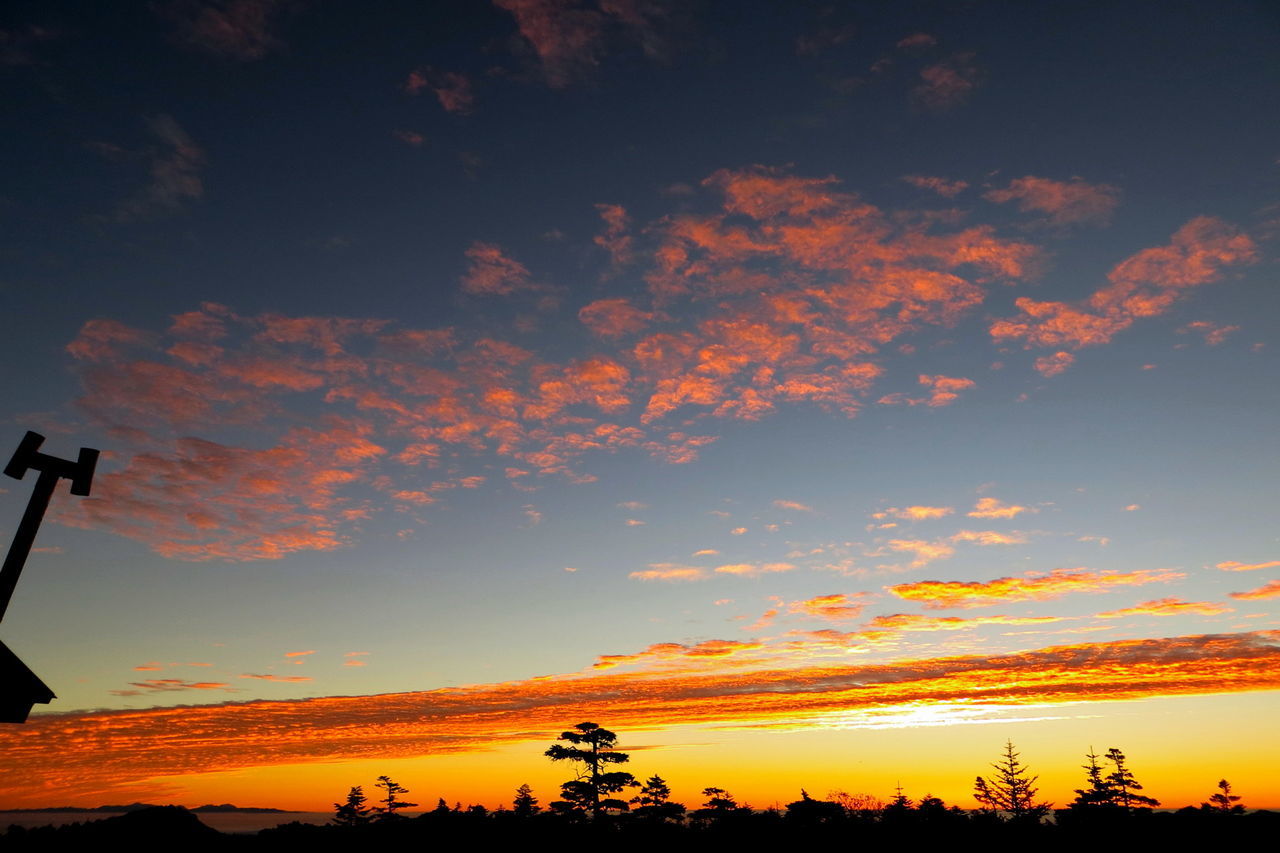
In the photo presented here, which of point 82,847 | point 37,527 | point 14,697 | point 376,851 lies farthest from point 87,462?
point 376,851

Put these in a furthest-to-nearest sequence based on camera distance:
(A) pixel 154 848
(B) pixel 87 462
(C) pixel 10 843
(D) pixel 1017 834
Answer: (D) pixel 1017 834, (A) pixel 154 848, (C) pixel 10 843, (B) pixel 87 462

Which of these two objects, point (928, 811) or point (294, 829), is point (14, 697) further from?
point (928, 811)

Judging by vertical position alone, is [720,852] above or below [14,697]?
below

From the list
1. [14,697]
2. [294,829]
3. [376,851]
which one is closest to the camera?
[14,697]

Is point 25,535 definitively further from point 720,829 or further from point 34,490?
point 720,829

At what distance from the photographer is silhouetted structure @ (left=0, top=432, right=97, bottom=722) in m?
7.71

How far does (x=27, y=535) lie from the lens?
26.7 ft

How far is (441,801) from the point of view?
33906mm

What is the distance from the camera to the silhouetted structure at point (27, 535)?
771 cm

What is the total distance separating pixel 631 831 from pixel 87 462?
892 inches

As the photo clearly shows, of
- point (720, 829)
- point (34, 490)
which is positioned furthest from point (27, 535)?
point (720, 829)

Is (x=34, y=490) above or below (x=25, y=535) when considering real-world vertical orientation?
above

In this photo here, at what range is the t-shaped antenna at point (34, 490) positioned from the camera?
7.92 m

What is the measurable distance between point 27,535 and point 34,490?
0.53 meters
